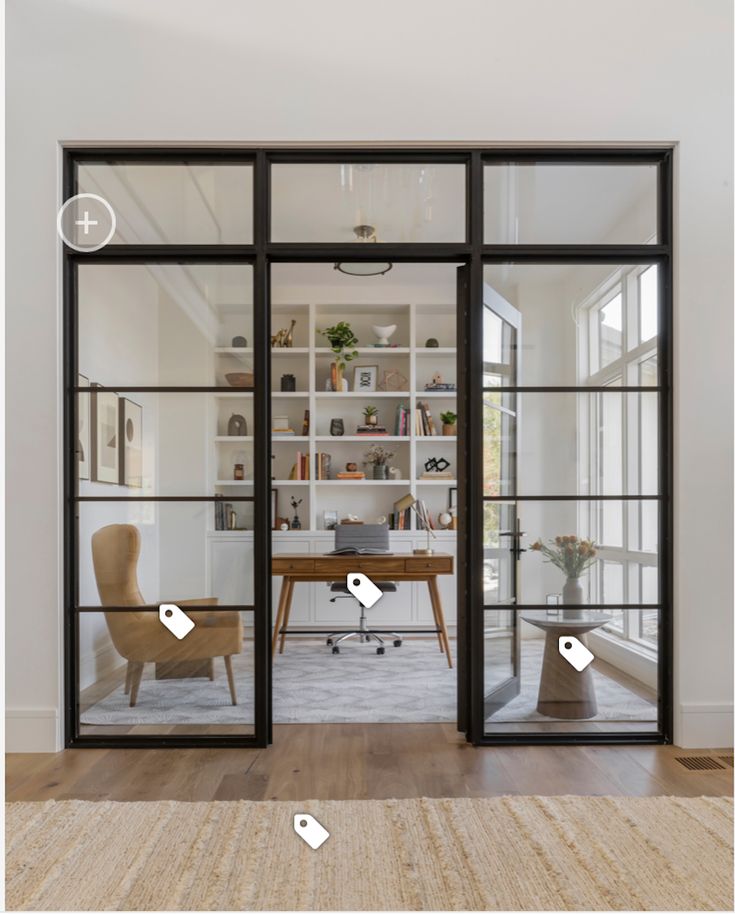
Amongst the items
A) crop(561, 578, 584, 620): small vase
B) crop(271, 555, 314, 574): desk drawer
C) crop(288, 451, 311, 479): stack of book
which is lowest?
crop(271, 555, 314, 574): desk drawer

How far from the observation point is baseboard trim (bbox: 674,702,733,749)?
346 cm

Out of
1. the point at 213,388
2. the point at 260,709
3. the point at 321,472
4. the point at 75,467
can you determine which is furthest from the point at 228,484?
the point at 321,472

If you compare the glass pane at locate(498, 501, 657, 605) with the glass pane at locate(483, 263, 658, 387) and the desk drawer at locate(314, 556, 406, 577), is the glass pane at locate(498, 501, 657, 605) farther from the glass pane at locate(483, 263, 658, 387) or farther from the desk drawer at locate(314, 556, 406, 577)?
the desk drawer at locate(314, 556, 406, 577)

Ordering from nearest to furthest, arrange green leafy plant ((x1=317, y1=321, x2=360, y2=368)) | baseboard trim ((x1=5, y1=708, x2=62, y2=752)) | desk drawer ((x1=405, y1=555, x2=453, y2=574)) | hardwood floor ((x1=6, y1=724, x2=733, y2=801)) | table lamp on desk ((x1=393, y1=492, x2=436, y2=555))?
hardwood floor ((x1=6, y1=724, x2=733, y2=801)), baseboard trim ((x1=5, y1=708, x2=62, y2=752)), desk drawer ((x1=405, y1=555, x2=453, y2=574)), table lamp on desk ((x1=393, y1=492, x2=436, y2=555)), green leafy plant ((x1=317, y1=321, x2=360, y2=368))

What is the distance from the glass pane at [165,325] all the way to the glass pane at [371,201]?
33 centimetres

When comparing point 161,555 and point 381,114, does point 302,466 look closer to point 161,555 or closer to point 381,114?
point 161,555

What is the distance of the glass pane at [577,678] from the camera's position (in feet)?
11.6

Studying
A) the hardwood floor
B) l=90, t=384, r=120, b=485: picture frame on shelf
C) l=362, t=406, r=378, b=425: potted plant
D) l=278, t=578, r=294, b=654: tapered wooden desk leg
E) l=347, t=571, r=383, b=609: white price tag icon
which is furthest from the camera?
l=362, t=406, r=378, b=425: potted plant

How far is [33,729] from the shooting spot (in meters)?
3.44

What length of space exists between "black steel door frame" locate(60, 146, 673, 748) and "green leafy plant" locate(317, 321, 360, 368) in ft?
11.7

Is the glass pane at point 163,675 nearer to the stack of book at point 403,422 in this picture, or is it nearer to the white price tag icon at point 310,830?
the white price tag icon at point 310,830

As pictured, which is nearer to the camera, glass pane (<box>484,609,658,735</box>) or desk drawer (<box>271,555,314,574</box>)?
glass pane (<box>484,609,658,735</box>)

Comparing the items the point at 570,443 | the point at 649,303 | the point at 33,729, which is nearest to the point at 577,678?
the point at 570,443

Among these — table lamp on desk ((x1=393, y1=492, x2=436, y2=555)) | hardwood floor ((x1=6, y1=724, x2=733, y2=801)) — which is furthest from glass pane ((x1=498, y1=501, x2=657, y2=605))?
table lamp on desk ((x1=393, y1=492, x2=436, y2=555))
